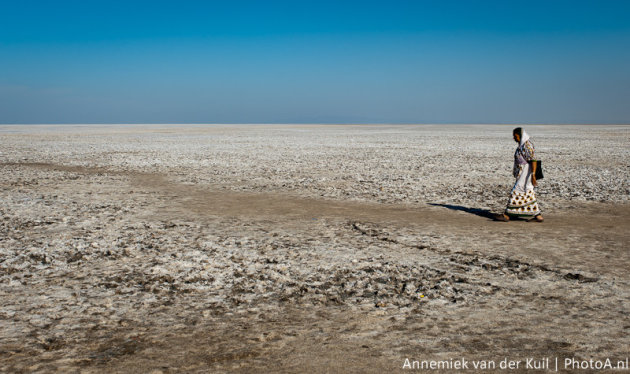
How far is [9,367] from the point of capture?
3.95 m

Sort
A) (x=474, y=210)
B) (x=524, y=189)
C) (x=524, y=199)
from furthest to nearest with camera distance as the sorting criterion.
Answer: (x=474, y=210), (x=524, y=189), (x=524, y=199)

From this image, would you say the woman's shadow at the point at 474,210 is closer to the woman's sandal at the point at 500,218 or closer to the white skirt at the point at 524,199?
the woman's sandal at the point at 500,218

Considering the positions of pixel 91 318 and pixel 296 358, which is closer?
pixel 296 358

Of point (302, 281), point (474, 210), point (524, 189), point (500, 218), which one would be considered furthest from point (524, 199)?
point (302, 281)

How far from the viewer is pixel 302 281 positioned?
6102mm

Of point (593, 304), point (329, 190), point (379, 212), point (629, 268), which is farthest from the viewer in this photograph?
point (329, 190)

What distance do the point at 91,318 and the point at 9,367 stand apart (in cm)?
100

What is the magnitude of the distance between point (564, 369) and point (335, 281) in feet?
9.10

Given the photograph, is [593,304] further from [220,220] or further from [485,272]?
[220,220]

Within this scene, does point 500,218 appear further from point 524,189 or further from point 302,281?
point 302,281

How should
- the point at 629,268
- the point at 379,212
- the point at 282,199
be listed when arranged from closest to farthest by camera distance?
1. the point at 629,268
2. the point at 379,212
3. the point at 282,199

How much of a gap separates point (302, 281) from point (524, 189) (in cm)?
582

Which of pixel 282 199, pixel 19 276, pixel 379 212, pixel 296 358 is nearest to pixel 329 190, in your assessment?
pixel 282 199

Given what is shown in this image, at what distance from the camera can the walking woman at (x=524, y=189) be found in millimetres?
9664
